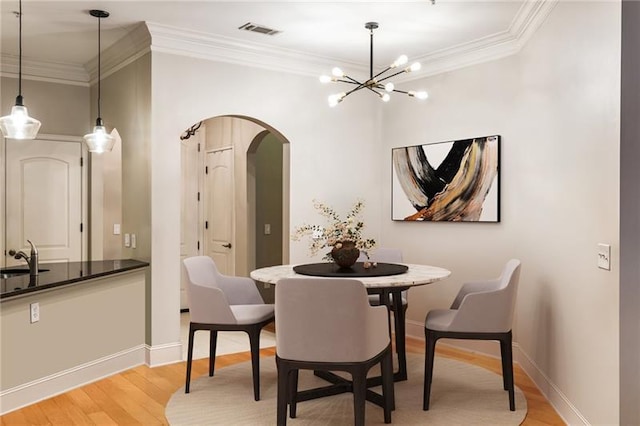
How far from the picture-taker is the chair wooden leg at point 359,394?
9.68 ft

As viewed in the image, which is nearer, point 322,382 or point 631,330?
point 631,330

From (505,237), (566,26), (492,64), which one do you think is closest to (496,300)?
(505,237)

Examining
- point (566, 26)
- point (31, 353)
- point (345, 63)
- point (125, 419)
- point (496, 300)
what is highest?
point (345, 63)

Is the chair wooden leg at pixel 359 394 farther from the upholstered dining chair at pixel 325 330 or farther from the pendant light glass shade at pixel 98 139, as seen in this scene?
the pendant light glass shade at pixel 98 139

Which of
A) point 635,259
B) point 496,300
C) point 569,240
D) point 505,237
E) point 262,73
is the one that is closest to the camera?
point 635,259

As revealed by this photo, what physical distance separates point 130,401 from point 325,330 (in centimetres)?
169

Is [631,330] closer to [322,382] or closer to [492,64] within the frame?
[322,382]

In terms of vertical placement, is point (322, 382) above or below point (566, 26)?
below

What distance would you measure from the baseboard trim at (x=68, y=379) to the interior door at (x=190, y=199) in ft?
7.60

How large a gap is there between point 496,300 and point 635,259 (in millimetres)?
1131

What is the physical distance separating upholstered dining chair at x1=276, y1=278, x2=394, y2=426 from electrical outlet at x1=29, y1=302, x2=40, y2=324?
181 centimetres

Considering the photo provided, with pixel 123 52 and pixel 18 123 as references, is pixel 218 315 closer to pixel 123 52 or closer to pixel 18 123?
pixel 18 123

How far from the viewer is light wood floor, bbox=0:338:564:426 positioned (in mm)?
3482

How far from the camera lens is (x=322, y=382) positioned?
420 cm
